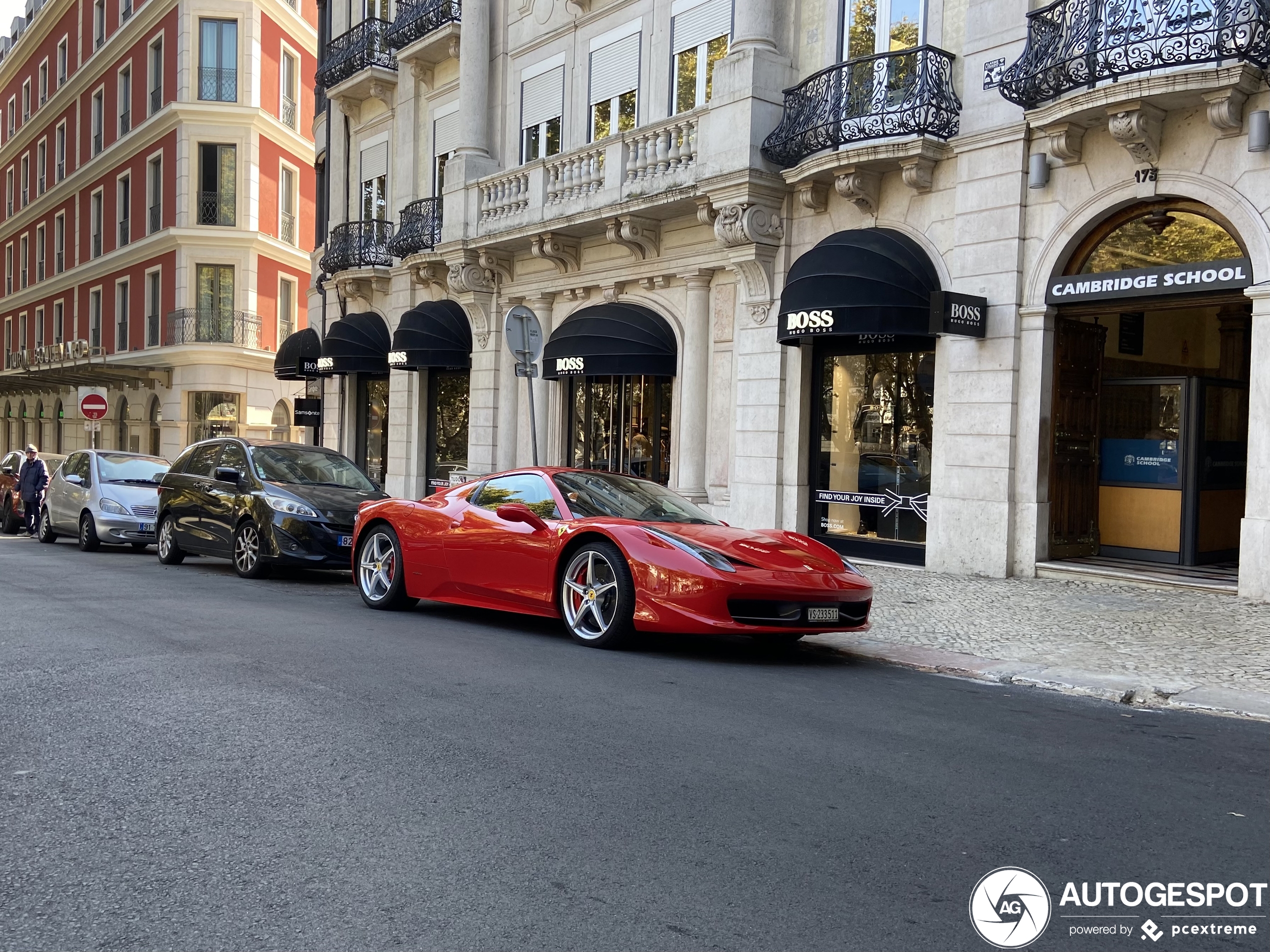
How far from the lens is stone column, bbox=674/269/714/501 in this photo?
A: 17672 millimetres

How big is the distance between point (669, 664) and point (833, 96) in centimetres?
979

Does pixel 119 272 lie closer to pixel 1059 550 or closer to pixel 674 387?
pixel 674 387

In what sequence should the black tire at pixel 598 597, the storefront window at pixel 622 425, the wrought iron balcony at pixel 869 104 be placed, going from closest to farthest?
the black tire at pixel 598 597 < the wrought iron balcony at pixel 869 104 < the storefront window at pixel 622 425

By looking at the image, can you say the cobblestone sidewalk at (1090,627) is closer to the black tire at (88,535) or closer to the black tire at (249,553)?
the black tire at (249,553)

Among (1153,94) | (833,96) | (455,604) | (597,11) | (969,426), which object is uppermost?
(597,11)

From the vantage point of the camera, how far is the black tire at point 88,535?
56.0 ft

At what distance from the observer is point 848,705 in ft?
21.4

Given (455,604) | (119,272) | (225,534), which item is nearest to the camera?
(455,604)

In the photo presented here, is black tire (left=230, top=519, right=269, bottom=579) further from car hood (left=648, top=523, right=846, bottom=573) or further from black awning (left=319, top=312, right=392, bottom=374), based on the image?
black awning (left=319, top=312, right=392, bottom=374)

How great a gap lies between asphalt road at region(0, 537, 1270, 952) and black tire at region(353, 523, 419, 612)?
2.52 m

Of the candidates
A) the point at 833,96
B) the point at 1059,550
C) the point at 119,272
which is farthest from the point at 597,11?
the point at 119,272

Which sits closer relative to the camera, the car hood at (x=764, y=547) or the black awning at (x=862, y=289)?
the car hood at (x=764, y=547)

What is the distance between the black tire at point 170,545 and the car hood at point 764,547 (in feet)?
28.3

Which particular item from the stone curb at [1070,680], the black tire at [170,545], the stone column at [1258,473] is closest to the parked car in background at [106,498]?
the black tire at [170,545]
